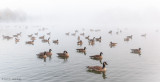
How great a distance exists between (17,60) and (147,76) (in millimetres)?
22352

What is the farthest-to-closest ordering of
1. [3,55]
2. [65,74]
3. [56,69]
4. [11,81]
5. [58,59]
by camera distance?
[3,55] → [58,59] → [56,69] → [65,74] → [11,81]

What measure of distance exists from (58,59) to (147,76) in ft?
55.6

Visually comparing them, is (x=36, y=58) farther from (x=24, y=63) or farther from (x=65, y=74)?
(x=65, y=74)

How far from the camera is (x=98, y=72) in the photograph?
120 ft

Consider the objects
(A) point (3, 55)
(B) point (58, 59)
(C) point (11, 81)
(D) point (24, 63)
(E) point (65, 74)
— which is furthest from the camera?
(A) point (3, 55)

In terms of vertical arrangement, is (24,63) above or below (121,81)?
above

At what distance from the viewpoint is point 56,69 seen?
122ft

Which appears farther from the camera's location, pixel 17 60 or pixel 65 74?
pixel 17 60

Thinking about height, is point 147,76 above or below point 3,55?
below

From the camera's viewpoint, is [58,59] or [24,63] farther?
[58,59]

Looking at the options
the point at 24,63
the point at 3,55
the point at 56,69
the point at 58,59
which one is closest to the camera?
the point at 56,69

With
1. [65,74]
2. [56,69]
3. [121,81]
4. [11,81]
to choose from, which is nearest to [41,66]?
[56,69]

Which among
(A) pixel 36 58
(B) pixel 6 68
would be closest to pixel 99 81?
(B) pixel 6 68

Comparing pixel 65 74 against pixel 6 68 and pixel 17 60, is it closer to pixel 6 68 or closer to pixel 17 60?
pixel 6 68
